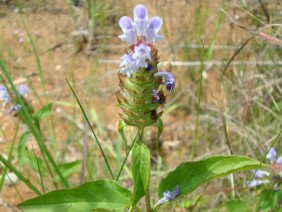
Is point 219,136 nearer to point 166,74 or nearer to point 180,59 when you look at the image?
point 180,59

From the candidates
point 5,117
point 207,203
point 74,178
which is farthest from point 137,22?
point 5,117

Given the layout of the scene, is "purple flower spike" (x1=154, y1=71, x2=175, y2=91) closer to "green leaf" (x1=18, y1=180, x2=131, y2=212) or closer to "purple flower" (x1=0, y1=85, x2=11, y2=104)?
"green leaf" (x1=18, y1=180, x2=131, y2=212)

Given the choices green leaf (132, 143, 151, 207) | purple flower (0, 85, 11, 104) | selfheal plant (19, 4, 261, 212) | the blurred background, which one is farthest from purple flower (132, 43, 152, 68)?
purple flower (0, 85, 11, 104)

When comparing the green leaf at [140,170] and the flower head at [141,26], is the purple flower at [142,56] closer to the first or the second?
the flower head at [141,26]

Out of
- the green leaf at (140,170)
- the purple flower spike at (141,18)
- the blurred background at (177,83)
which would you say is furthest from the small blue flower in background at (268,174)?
the purple flower spike at (141,18)

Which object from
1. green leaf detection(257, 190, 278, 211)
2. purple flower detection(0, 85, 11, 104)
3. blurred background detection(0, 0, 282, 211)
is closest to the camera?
green leaf detection(257, 190, 278, 211)

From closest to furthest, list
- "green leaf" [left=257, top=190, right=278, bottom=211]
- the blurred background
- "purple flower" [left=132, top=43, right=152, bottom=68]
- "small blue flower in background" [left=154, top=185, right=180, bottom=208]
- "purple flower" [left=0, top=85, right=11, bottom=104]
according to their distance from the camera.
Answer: "purple flower" [left=132, top=43, right=152, bottom=68], "small blue flower in background" [left=154, top=185, right=180, bottom=208], "green leaf" [left=257, top=190, right=278, bottom=211], "purple flower" [left=0, top=85, right=11, bottom=104], the blurred background

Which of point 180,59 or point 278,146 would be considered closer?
point 278,146
